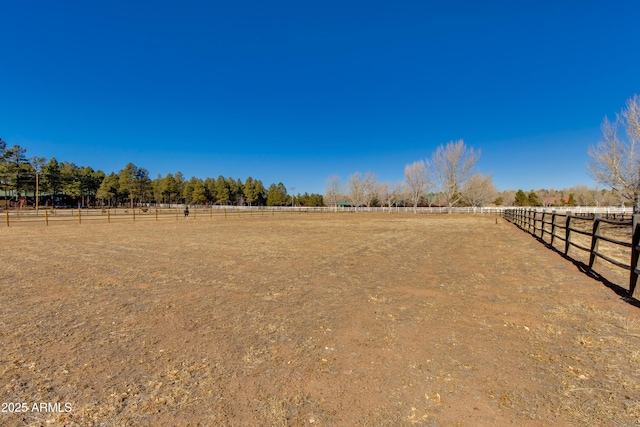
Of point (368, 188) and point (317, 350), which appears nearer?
point (317, 350)

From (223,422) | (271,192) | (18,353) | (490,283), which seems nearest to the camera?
(223,422)

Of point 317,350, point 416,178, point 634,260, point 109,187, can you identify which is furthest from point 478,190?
point 109,187

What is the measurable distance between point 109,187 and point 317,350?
9795 cm

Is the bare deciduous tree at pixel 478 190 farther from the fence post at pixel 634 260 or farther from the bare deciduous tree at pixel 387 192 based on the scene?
the fence post at pixel 634 260

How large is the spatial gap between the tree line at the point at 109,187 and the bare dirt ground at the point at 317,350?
65.2 m

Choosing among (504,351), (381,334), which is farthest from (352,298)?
(504,351)

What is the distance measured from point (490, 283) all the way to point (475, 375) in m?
3.59

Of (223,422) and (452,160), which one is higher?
(452,160)

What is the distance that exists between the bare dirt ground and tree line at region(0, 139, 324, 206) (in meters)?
65.2

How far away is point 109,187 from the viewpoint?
270 ft

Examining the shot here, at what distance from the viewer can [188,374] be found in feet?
8.61

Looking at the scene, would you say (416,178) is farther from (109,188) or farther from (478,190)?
(109,188)

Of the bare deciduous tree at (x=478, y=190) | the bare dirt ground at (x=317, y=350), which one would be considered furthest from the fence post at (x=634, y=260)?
the bare deciduous tree at (x=478, y=190)

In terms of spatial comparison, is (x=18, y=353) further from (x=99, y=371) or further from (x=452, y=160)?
(x=452, y=160)
